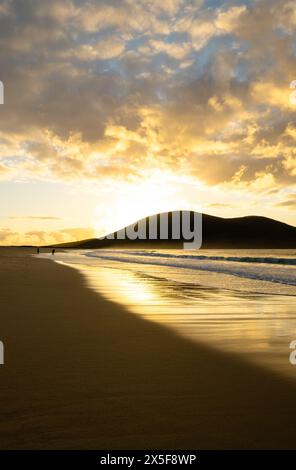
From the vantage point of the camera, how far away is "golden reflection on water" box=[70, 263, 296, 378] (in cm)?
776

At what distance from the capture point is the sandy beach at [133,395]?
400 cm

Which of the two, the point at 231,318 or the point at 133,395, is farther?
the point at 231,318

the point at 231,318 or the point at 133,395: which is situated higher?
the point at 133,395

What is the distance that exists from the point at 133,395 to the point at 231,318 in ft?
21.6

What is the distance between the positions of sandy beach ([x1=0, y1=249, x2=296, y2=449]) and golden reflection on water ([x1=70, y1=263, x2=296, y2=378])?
0.60 m

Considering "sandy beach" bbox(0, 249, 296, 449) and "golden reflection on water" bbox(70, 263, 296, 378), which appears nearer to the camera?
"sandy beach" bbox(0, 249, 296, 449)

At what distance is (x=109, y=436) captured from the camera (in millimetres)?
4000

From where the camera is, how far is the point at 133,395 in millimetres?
5113

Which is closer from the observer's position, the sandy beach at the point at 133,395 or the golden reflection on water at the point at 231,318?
the sandy beach at the point at 133,395

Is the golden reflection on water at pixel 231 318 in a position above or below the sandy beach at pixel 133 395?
below

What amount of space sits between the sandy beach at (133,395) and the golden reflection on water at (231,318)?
60 centimetres
